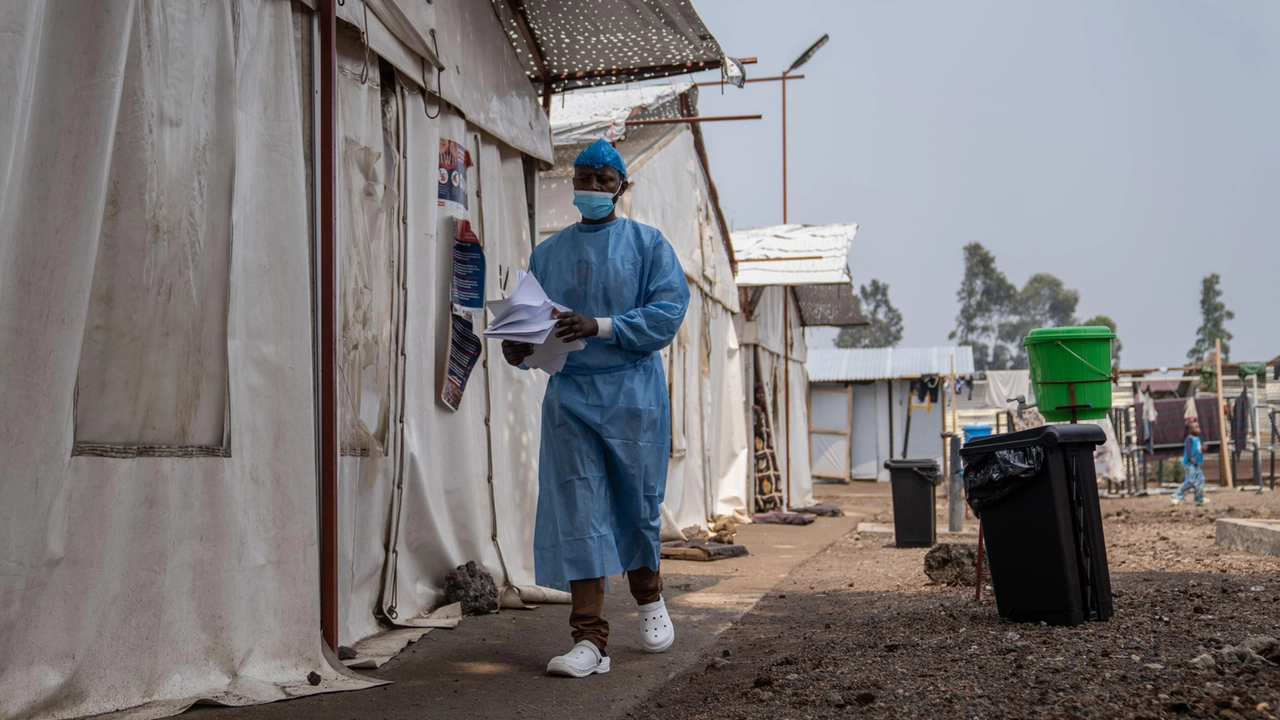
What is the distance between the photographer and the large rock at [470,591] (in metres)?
4.58

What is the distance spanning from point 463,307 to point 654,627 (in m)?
1.91

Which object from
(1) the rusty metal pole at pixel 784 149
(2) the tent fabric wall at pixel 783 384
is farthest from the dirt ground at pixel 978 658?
(1) the rusty metal pole at pixel 784 149

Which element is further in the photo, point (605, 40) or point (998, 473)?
point (605, 40)

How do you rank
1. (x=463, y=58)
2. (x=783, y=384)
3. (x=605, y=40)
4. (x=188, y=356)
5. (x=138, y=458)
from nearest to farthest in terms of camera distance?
(x=138, y=458), (x=188, y=356), (x=463, y=58), (x=605, y=40), (x=783, y=384)

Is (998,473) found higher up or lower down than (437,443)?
lower down

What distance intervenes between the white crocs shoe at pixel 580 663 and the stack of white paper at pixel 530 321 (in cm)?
99

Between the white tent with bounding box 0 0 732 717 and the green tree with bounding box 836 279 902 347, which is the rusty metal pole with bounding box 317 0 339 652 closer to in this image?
the white tent with bounding box 0 0 732 717

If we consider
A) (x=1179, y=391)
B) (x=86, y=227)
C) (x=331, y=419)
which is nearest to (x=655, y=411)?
(x=331, y=419)

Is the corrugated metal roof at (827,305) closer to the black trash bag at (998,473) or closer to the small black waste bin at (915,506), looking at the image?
the small black waste bin at (915,506)

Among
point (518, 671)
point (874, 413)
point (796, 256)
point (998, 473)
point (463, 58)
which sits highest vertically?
point (796, 256)

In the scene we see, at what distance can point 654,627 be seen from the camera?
3.94 metres

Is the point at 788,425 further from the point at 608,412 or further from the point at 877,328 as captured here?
the point at 877,328

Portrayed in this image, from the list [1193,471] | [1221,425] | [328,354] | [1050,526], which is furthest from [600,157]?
[1221,425]

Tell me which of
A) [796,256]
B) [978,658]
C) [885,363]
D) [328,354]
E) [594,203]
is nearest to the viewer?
[978,658]
